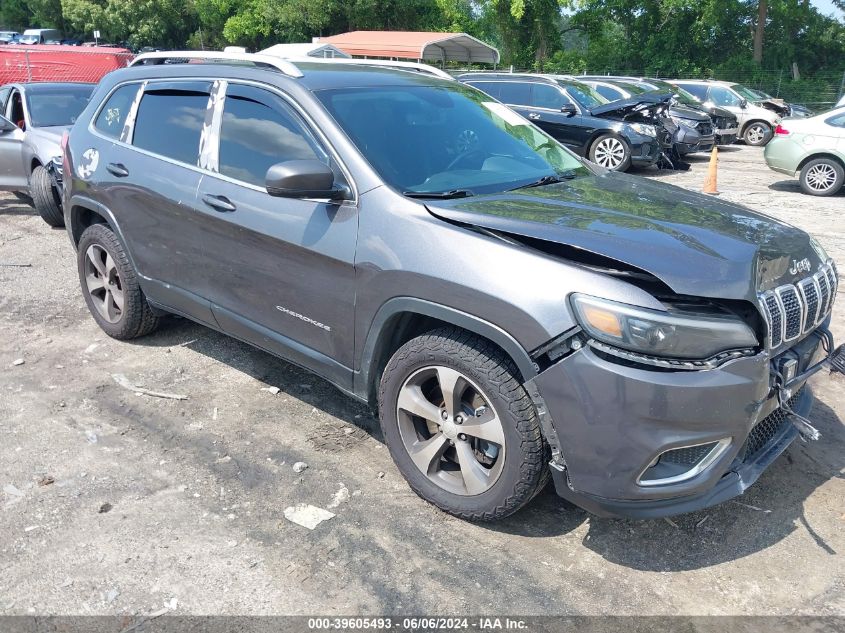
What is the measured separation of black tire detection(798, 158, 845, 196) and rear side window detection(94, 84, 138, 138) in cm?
1076

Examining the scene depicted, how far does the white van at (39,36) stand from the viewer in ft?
136

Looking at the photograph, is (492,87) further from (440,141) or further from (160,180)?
(440,141)

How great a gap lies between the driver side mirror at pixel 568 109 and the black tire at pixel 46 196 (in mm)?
9094

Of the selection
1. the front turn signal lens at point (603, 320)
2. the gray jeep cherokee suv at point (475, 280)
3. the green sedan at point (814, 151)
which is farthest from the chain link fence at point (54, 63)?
the front turn signal lens at point (603, 320)

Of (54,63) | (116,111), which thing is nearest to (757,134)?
(54,63)

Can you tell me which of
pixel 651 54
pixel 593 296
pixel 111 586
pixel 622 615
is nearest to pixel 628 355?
pixel 593 296

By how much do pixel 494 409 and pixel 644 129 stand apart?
11.5m

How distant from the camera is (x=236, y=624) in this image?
2625 mm

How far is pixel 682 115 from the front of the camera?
16.0m

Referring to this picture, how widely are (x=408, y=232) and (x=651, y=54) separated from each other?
1378 inches

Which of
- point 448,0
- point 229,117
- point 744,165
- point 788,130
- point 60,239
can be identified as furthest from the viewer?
point 448,0

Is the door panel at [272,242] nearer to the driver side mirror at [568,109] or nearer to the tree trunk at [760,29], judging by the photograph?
the driver side mirror at [568,109]

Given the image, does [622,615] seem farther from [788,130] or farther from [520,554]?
[788,130]

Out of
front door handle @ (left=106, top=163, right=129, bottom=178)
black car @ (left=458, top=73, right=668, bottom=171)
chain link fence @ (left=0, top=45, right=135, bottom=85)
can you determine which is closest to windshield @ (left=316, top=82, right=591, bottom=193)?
front door handle @ (left=106, top=163, right=129, bottom=178)
